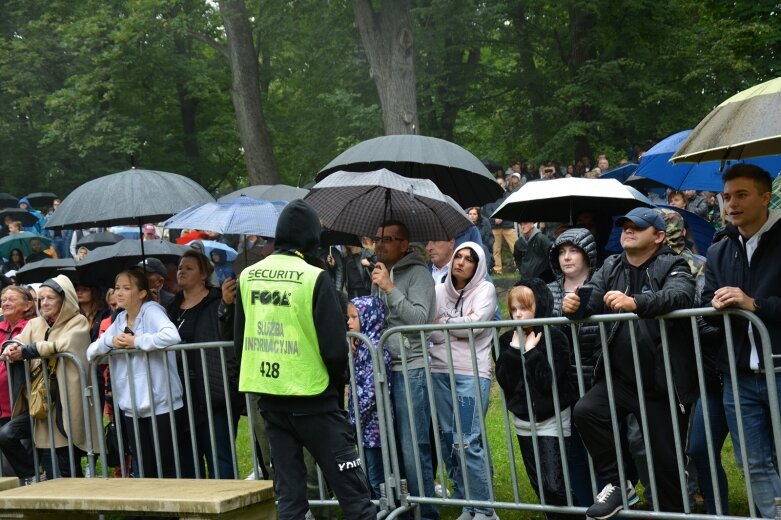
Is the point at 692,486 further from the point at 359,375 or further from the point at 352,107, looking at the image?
the point at 352,107

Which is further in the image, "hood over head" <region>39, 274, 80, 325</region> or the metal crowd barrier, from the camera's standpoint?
"hood over head" <region>39, 274, 80, 325</region>

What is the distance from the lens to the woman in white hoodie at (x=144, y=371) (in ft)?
23.4

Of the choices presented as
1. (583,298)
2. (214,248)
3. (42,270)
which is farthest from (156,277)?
(214,248)

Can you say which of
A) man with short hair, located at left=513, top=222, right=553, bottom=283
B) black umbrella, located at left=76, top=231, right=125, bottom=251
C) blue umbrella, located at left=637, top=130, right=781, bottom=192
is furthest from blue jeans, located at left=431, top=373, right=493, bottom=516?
black umbrella, located at left=76, top=231, right=125, bottom=251

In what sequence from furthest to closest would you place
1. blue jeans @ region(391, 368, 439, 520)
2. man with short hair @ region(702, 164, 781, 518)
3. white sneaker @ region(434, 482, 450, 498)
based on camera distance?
blue jeans @ region(391, 368, 439, 520)
white sneaker @ region(434, 482, 450, 498)
man with short hair @ region(702, 164, 781, 518)

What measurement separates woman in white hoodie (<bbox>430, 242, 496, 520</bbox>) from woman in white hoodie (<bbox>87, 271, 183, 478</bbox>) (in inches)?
71.8

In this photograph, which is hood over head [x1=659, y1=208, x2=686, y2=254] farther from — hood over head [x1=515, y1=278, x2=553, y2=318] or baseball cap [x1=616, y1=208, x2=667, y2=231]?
baseball cap [x1=616, y1=208, x2=667, y2=231]

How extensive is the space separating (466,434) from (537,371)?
0.82 m

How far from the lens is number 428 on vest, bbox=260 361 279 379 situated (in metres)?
5.60

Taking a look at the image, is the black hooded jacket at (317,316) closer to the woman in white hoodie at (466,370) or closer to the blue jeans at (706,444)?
the woman in white hoodie at (466,370)

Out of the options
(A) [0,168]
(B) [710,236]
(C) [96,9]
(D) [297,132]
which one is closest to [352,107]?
(D) [297,132]

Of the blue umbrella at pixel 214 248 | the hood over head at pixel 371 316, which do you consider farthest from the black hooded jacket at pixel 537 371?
the blue umbrella at pixel 214 248

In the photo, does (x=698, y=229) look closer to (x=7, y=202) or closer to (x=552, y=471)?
(x=552, y=471)

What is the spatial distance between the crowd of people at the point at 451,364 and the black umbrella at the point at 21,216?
14408mm
